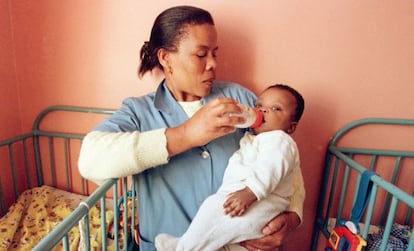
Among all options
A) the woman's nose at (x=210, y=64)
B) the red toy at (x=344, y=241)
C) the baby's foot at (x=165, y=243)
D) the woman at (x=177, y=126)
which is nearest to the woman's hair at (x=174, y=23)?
the woman at (x=177, y=126)

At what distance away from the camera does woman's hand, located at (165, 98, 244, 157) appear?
77cm

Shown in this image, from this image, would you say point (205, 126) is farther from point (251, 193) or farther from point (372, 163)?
point (372, 163)

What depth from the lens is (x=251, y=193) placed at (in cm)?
75

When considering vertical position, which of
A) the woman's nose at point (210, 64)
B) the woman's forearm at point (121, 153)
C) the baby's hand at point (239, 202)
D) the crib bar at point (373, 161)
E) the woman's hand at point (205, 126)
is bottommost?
the crib bar at point (373, 161)

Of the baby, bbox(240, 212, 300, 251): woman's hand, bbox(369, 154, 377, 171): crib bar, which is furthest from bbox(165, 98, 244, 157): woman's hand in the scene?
bbox(369, 154, 377, 171): crib bar

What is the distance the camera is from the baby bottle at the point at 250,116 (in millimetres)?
846

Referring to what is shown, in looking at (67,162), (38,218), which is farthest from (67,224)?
(67,162)

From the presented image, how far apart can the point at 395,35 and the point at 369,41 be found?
11 centimetres

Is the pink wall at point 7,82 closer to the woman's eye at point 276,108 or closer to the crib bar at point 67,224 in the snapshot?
the crib bar at point 67,224

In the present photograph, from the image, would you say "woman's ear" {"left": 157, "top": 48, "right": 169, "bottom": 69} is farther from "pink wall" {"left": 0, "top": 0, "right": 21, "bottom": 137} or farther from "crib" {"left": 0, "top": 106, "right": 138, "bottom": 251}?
"pink wall" {"left": 0, "top": 0, "right": 21, "bottom": 137}

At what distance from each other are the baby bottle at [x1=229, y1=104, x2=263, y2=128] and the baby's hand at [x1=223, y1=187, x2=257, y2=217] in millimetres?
209

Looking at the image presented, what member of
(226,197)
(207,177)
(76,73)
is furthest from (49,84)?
(226,197)

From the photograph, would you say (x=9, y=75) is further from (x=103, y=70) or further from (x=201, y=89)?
(x=201, y=89)

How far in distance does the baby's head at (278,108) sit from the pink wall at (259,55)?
1.25 ft
